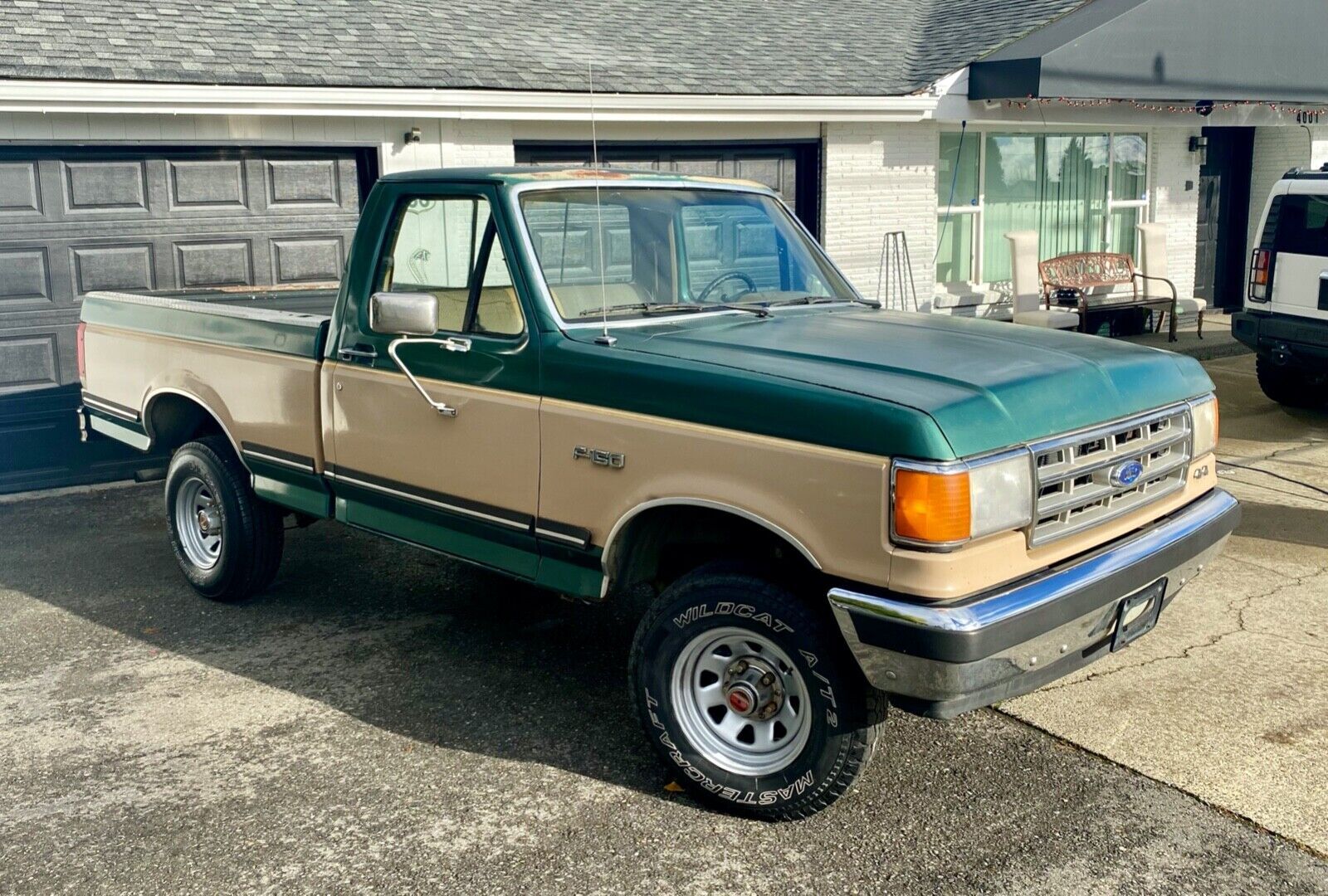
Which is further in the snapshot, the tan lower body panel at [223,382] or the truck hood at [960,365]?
the tan lower body panel at [223,382]

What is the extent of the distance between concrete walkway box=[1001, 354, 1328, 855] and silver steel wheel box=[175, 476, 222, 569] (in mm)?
3900

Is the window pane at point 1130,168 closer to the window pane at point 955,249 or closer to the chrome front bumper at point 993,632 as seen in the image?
the window pane at point 955,249

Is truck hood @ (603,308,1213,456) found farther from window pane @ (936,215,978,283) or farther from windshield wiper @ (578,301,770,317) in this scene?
window pane @ (936,215,978,283)

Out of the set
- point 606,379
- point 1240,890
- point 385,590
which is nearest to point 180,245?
point 385,590

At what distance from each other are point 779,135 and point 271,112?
16.9ft

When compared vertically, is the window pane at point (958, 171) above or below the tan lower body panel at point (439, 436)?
above

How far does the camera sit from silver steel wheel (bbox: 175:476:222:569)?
21.1 feet

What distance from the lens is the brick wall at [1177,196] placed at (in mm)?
16219

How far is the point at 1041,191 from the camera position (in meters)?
15.6

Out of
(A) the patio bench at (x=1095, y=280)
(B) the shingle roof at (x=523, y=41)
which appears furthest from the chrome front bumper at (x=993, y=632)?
(A) the patio bench at (x=1095, y=280)

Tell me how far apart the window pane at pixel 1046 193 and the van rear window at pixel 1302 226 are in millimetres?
5342

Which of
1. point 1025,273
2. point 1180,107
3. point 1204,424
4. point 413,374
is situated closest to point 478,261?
point 413,374

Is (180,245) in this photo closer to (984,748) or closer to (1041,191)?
(984,748)

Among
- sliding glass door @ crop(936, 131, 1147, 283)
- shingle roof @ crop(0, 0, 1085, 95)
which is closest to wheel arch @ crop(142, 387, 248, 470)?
shingle roof @ crop(0, 0, 1085, 95)
